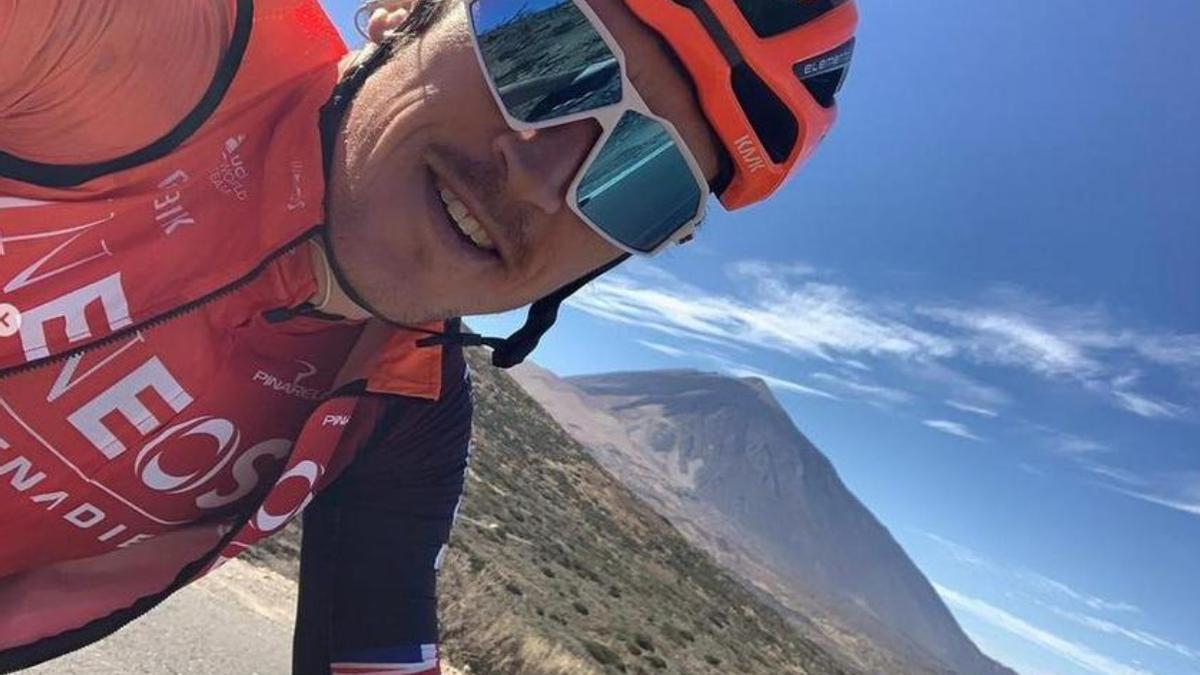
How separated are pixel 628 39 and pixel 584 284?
0.64m

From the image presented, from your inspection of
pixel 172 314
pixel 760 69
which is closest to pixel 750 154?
pixel 760 69

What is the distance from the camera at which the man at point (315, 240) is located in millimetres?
1562

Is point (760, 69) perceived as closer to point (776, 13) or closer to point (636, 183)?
point (776, 13)

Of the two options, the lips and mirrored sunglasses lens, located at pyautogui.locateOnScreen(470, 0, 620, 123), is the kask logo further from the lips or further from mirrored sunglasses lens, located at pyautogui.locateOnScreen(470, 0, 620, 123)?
the lips

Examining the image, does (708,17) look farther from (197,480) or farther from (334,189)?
(197,480)

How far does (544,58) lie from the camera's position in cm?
199

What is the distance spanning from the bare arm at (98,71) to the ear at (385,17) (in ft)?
1.63

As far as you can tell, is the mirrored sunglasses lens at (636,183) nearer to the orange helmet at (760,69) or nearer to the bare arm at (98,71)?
the orange helmet at (760,69)

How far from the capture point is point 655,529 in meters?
57.1

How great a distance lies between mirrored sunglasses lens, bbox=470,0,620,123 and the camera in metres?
1.91

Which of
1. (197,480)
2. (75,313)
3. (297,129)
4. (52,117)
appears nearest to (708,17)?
(297,129)

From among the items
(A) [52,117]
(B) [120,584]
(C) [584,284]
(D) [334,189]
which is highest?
(C) [584,284]

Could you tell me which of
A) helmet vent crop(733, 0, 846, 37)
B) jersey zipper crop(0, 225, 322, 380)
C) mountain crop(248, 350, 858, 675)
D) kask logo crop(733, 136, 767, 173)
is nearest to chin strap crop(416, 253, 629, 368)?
kask logo crop(733, 136, 767, 173)

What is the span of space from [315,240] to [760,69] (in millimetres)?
1057
